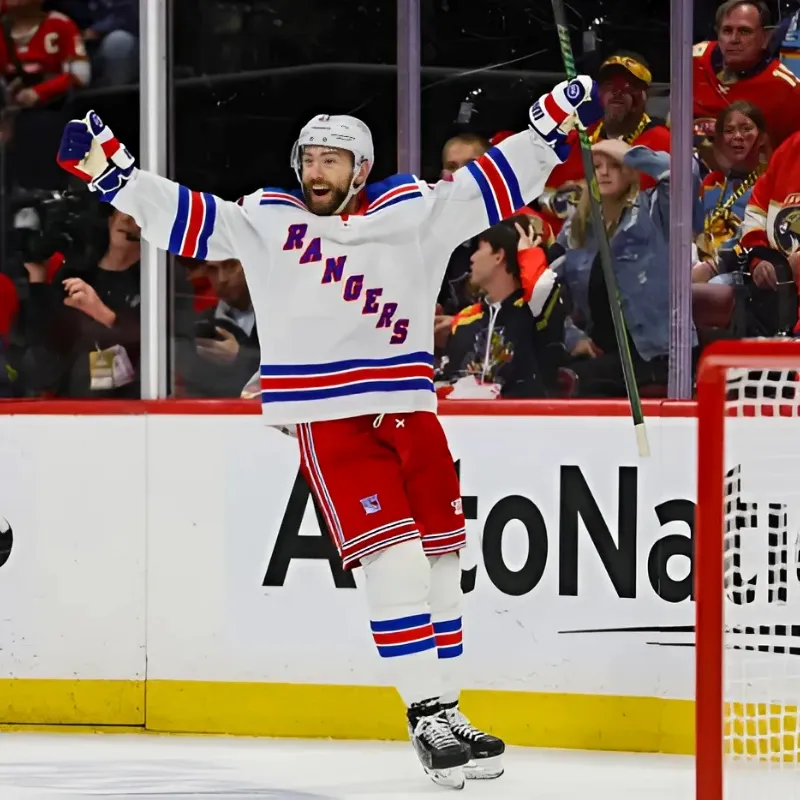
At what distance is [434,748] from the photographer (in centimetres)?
311

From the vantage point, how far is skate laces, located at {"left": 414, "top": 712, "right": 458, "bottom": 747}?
312 cm

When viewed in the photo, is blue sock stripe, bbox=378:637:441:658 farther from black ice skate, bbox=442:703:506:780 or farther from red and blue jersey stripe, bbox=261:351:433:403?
red and blue jersey stripe, bbox=261:351:433:403

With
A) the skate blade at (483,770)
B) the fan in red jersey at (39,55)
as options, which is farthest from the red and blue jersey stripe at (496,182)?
the fan in red jersey at (39,55)

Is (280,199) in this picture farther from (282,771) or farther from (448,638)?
(282,771)

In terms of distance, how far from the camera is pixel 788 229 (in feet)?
12.2

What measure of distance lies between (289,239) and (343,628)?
3.08 ft

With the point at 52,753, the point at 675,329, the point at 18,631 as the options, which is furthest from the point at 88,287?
the point at 675,329

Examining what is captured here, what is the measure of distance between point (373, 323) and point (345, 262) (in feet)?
0.43

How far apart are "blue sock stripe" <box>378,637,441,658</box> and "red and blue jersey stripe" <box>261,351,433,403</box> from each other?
0.48 metres

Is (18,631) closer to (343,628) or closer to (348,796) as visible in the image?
(343,628)

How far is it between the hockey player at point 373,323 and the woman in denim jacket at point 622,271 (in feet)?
1.93

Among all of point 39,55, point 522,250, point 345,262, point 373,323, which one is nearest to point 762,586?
point 373,323

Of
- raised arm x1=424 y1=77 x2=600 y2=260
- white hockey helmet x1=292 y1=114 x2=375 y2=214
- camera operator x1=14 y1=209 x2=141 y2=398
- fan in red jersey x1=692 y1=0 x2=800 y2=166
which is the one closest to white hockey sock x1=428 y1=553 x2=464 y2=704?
raised arm x1=424 y1=77 x2=600 y2=260

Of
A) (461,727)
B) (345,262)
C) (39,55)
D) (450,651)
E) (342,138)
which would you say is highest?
(39,55)
